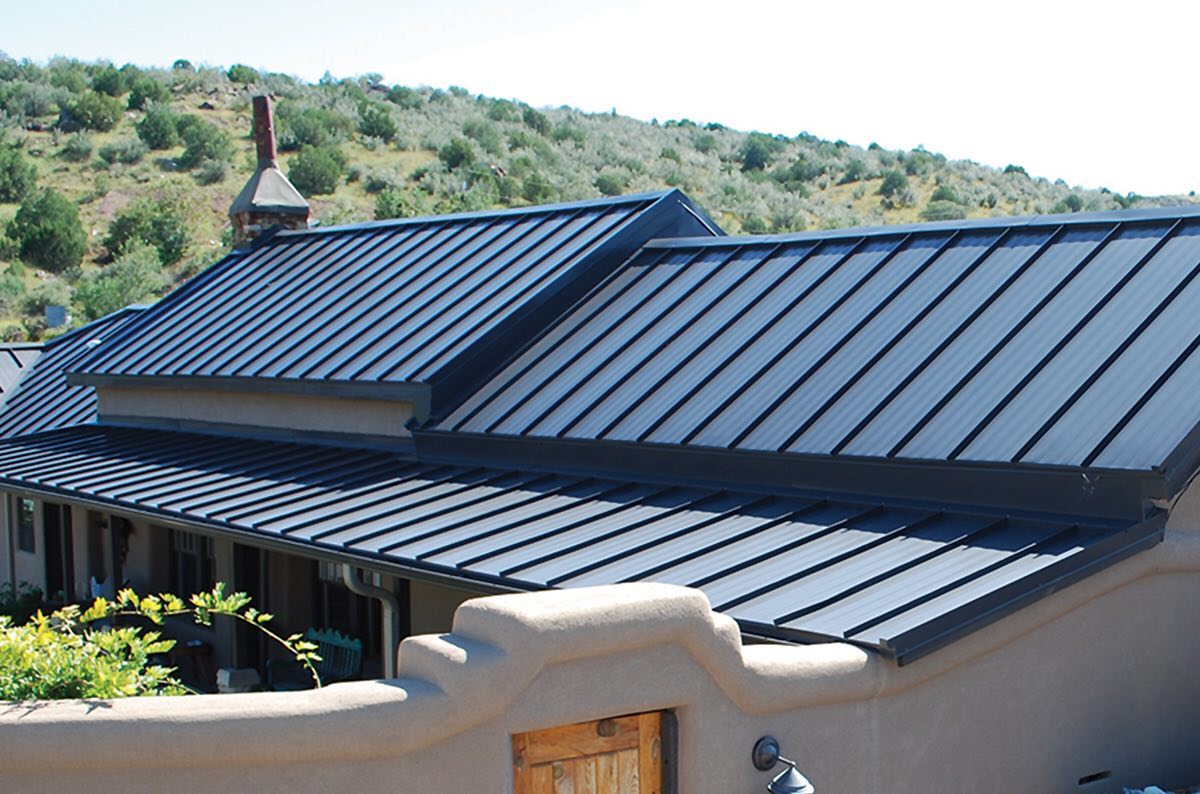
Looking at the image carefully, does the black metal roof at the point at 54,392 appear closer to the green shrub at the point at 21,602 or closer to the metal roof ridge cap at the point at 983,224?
the green shrub at the point at 21,602

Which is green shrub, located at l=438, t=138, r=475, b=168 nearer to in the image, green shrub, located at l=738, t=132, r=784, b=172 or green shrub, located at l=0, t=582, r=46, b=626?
green shrub, located at l=738, t=132, r=784, b=172

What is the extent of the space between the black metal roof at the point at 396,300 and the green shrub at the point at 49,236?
31.9 m

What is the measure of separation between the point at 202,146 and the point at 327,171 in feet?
21.2

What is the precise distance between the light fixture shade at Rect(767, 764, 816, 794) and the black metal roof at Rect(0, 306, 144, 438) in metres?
17.6

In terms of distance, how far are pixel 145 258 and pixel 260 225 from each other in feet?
89.8

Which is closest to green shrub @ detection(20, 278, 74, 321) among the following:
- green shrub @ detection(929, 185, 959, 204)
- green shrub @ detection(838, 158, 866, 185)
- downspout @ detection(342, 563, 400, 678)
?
downspout @ detection(342, 563, 400, 678)

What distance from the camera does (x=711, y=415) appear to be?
13.1m

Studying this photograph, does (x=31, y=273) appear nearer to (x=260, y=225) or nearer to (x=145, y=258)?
(x=145, y=258)

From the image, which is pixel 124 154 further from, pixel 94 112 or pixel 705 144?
pixel 705 144

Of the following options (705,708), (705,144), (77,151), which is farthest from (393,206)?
(705,708)

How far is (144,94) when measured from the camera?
225ft

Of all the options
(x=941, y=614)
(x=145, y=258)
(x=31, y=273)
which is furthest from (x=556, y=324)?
(x=31, y=273)

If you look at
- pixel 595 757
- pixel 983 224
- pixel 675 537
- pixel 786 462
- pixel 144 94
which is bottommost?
pixel 595 757

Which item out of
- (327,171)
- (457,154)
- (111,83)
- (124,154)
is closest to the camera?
(327,171)
